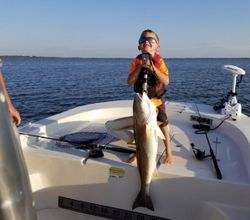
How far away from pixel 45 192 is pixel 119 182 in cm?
114

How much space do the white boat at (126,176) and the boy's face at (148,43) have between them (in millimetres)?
1079

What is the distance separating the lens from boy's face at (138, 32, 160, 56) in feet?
13.4

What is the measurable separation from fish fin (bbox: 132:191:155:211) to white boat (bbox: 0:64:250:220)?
67mm

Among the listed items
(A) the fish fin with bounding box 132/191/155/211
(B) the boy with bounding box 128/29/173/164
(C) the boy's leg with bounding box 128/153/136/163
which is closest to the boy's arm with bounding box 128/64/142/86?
(B) the boy with bounding box 128/29/173/164

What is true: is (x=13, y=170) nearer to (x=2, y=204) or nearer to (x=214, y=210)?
(x=2, y=204)

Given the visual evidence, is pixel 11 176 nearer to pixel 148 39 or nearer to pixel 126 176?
pixel 126 176

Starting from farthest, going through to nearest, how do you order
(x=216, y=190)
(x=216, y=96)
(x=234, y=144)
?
1. (x=216, y=96)
2. (x=234, y=144)
3. (x=216, y=190)

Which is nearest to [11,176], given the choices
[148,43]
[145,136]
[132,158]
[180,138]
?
[145,136]

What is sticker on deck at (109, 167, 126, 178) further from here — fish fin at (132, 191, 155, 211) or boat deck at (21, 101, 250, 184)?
fish fin at (132, 191, 155, 211)

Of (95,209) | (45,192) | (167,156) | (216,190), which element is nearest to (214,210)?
(216,190)

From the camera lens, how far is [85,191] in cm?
408

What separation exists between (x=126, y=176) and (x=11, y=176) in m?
2.57

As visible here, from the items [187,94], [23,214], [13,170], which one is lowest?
[187,94]

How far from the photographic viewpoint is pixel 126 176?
3.84 m
